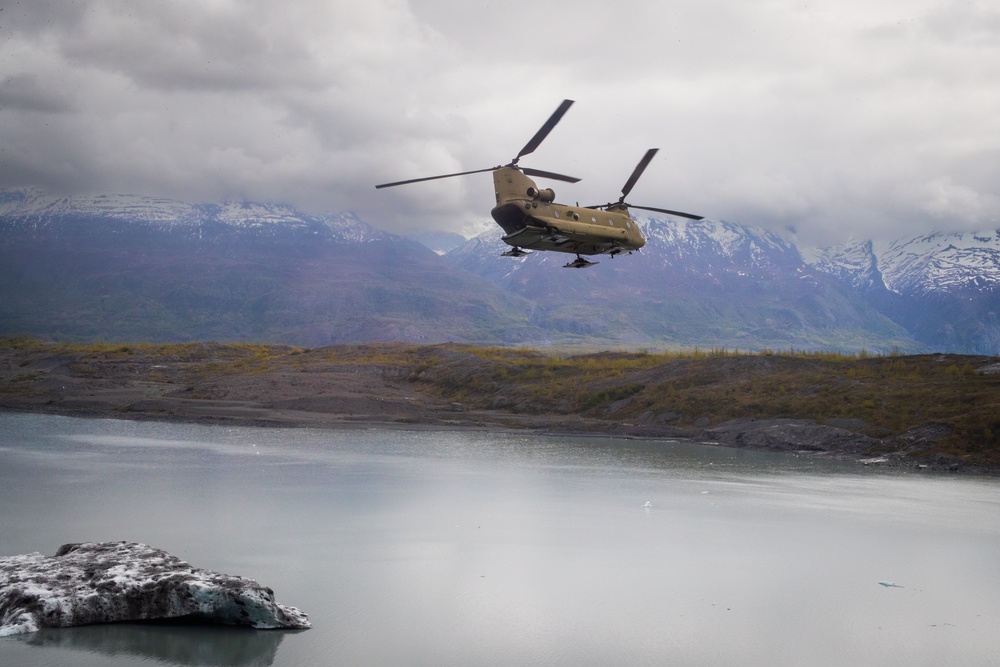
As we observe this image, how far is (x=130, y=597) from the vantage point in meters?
12.2

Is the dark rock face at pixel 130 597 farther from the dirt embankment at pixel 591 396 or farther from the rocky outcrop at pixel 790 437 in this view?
the rocky outcrop at pixel 790 437

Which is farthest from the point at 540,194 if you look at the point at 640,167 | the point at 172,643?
the point at 172,643

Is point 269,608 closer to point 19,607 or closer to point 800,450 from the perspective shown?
Answer: point 19,607

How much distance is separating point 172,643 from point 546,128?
12.9 meters

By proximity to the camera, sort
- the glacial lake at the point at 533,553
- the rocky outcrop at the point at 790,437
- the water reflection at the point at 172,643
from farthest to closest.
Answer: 1. the rocky outcrop at the point at 790,437
2. the glacial lake at the point at 533,553
3. the water reflection at the point at 172,643

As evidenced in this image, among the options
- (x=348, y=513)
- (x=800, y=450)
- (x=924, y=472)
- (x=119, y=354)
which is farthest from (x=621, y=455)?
(x=119, y=354)

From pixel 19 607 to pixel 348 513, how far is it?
989 cm

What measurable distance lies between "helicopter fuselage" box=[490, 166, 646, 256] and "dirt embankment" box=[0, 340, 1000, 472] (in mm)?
19430

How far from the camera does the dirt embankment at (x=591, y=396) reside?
130ft

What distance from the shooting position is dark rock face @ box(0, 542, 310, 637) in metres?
11.9

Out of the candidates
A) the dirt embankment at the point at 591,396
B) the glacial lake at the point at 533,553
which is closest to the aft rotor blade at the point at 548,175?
the glacial lake at the point at 533,553

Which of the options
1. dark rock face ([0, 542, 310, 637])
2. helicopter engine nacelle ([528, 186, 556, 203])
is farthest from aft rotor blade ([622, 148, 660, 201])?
dark rock face ([0, 542, 310, 637])

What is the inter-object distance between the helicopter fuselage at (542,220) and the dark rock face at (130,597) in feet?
37.7

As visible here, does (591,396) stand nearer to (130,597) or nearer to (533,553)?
(533,553)
